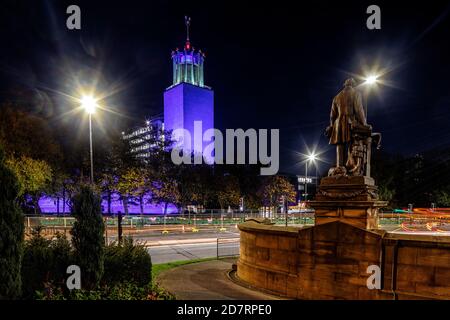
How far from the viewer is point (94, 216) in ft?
25.6

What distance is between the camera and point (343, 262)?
833 cm

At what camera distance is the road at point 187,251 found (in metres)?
16.3

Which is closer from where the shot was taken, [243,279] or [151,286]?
[151,286]

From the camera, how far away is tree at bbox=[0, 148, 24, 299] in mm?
6168

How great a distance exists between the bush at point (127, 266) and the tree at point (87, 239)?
24.1 inches

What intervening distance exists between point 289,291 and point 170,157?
38.5 meters

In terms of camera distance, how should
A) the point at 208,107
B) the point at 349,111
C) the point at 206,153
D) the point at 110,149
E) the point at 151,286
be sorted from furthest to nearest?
the point at 208,107
the point at 206,153
the point at 110,149
the point at 349,111
the point at 151,286

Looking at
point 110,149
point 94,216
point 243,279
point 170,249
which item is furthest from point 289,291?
point 110,149

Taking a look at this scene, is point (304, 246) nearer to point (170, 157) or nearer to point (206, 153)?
point (170, 157)

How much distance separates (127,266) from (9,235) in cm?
306

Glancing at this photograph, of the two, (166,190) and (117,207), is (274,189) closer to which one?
(166,190)

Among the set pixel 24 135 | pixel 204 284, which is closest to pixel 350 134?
pixel 204 284

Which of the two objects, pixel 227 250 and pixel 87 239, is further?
pixel 227 250

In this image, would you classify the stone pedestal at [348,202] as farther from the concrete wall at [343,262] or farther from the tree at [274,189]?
the tree at [274,189]
